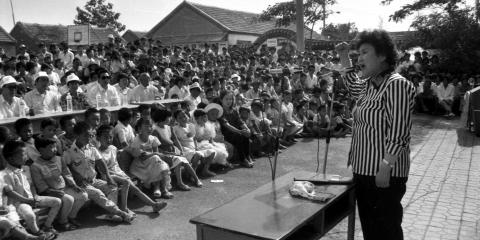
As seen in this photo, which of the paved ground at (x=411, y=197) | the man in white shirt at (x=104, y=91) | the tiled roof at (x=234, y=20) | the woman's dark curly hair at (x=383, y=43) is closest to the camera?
the woman's dark curly hair at (x=383, y=43)

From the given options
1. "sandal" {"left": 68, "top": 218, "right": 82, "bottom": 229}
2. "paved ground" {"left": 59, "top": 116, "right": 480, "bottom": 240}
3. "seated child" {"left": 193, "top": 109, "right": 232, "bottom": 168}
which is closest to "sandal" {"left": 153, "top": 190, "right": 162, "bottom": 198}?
"paved ground" {"left": 59, "top": 116, "right": 480, "bottom": 240}

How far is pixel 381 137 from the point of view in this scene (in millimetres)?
2943

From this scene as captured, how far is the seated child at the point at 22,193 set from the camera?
4422 millimetres

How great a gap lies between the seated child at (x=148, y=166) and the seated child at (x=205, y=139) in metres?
1.42

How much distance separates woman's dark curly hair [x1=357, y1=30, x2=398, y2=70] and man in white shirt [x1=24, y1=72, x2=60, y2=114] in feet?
21.1

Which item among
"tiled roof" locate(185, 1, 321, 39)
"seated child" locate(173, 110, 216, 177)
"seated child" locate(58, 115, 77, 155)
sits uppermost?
"tiled roof" locate(185, 1, 321, 39)

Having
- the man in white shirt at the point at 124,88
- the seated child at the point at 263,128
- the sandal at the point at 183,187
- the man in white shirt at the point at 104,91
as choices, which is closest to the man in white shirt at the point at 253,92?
the seated child at the point at 263,128

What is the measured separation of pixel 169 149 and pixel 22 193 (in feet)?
8.46

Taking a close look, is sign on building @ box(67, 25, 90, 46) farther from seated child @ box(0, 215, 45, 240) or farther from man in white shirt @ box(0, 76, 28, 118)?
seated child @ box(0, 215, 45, 240)

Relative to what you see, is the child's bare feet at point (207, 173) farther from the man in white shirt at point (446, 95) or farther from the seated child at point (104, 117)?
the man in white shirt at point (446, 95)

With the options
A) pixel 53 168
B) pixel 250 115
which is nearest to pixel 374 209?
Result: pixel 53 168

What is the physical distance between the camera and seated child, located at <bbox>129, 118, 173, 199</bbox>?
6148 millimetres

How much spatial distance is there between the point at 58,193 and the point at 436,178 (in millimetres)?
5518

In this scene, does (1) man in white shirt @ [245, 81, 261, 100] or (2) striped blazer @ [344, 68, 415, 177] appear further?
(1) man in white shirt @ [245, 81, 261, 100]
